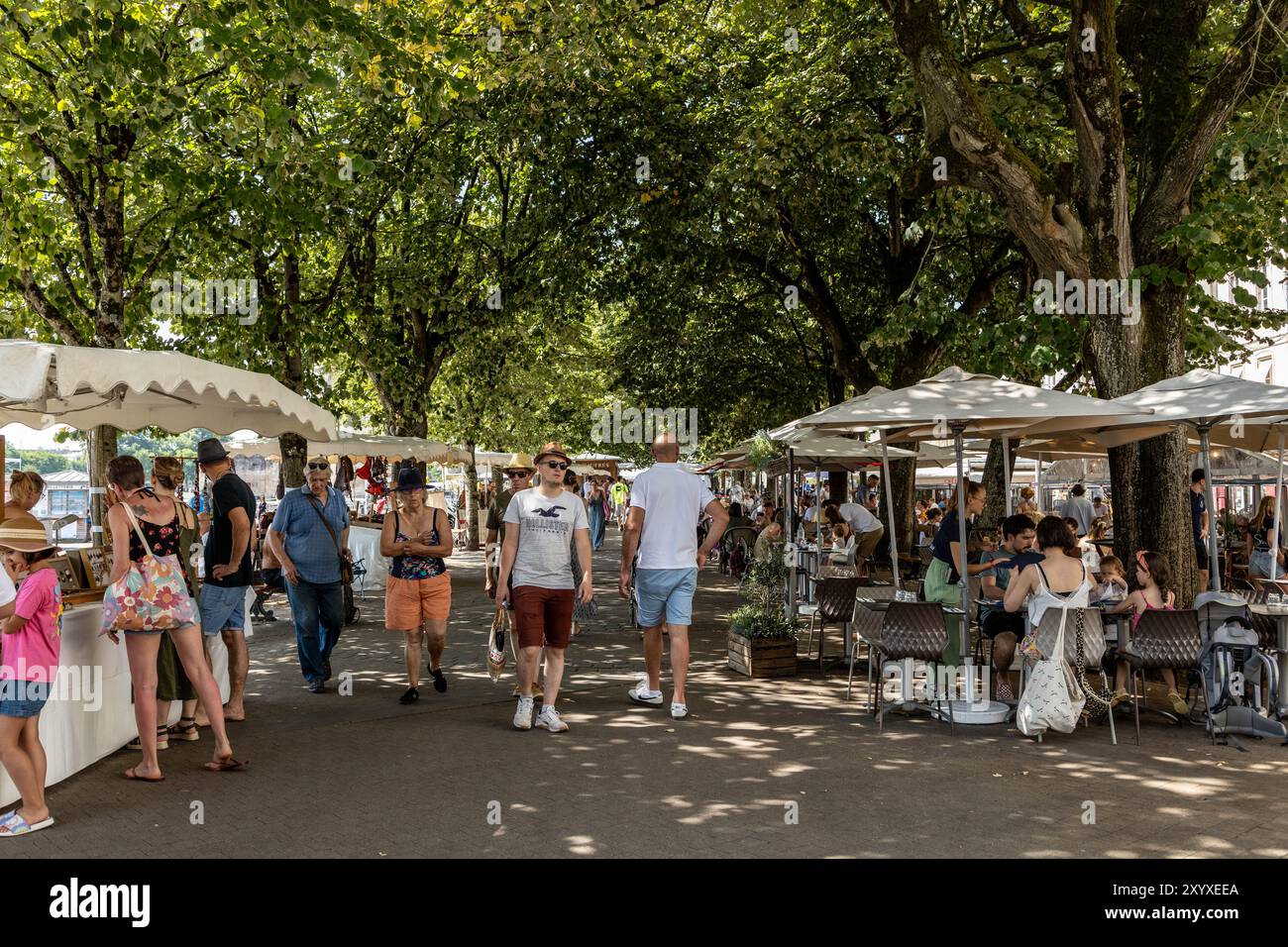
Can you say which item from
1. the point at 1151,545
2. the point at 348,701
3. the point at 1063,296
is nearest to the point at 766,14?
the point at 1063,296

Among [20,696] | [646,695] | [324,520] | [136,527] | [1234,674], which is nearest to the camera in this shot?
[20,696]

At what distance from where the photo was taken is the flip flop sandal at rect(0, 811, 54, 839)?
210 inches

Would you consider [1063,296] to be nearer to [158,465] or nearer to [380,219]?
[158,465]

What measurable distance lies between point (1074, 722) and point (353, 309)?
16.9 m

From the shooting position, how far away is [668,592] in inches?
325

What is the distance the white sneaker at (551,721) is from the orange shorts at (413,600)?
1473 millimetres

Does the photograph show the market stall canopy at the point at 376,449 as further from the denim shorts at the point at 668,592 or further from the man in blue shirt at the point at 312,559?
the denim shorts at the point at 668,592

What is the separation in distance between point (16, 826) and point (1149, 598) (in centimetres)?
780

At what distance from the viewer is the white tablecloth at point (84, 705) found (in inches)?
246

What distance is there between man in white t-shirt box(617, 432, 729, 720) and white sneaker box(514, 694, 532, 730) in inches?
42.7

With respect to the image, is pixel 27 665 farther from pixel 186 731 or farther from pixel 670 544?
pixel 670 544

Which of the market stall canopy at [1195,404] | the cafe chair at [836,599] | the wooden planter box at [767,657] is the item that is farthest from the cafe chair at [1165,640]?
the wooden planter box at [767,657]

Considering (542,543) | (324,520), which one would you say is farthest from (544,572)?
(324,520)
